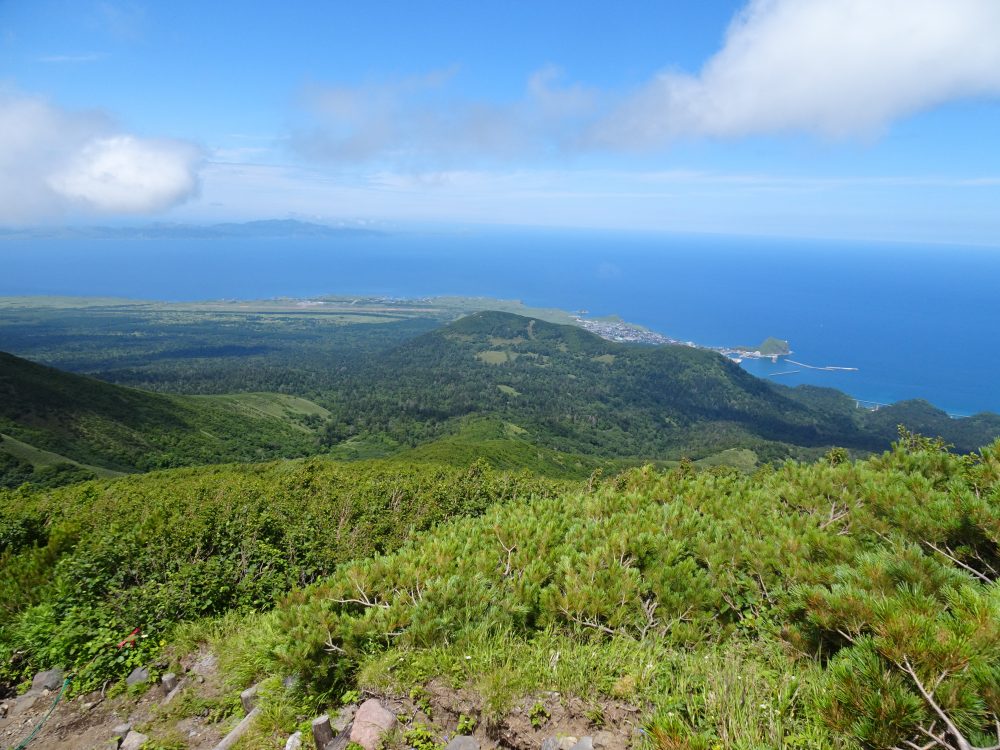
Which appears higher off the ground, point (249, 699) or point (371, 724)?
point (371, 724)

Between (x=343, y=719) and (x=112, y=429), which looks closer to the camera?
(x=343, y=719)

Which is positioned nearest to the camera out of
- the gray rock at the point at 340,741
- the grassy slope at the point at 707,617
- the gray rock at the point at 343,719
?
the grassy slope at the point at 707,617

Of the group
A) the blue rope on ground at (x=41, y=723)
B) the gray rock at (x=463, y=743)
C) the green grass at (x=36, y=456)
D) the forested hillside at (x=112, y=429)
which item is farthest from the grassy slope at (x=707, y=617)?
the forested hillside at (x=112, y=429)

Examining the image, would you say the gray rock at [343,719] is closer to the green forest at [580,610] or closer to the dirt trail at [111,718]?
the green forest at [580,610]

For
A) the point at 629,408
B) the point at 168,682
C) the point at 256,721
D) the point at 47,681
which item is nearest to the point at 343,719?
the point at 256,721

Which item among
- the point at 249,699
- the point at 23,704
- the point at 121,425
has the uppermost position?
the point at 249,699

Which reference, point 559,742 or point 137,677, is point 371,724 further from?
point 137,677

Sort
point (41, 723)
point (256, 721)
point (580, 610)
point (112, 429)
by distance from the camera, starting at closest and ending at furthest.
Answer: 1. point (256, 721)
2. point (580, 610)
3. point (41, 723)
4. point (112, 429)

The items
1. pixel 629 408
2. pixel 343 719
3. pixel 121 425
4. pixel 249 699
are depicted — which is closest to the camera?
pixel 343 719
